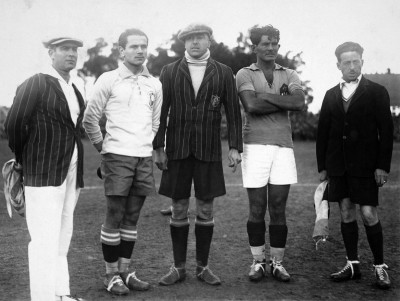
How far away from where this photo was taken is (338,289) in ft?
14.1

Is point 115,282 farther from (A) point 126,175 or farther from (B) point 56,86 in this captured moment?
(B) point 56,86

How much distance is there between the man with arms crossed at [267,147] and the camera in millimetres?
4562

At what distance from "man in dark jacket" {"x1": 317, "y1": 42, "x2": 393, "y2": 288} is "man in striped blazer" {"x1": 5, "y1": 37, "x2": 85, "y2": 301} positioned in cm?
219

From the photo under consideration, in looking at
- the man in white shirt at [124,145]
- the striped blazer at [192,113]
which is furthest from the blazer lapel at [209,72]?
the man in white shirt at [124,145]

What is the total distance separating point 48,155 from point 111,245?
2.92 feet

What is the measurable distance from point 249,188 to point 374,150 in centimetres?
107

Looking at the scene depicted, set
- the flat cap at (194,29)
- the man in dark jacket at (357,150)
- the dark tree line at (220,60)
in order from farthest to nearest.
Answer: the dark tree line at (220,60) < the man in dark jacket at (357,150) < the flat cap at (194,29)

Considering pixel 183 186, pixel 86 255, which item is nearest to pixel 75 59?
pixel 183 186

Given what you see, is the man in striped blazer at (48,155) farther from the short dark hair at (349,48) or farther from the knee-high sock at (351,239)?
the knee-high sock at (351,239)

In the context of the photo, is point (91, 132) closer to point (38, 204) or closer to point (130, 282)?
point (38, 204)

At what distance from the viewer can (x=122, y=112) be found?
4.17 meters

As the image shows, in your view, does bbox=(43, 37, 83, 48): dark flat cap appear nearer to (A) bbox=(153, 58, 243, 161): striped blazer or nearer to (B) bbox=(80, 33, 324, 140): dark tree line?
(A) bbox=(153, 58, 243, 161): striped blazer

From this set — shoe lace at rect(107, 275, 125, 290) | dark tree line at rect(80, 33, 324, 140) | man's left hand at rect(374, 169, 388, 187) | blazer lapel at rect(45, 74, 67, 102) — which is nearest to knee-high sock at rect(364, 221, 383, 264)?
man's left hand at rect(374, 169, 388, 187)

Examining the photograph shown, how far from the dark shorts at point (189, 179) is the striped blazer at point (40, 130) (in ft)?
3.14
